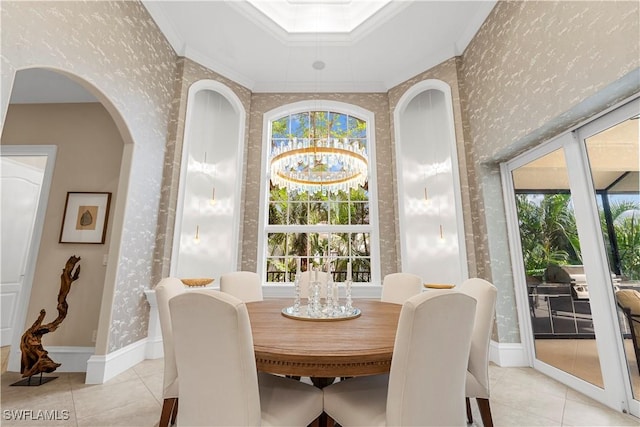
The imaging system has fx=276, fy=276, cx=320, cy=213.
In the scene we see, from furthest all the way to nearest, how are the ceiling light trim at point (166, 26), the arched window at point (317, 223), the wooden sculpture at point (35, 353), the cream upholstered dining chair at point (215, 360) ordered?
1. the arched window at point (317, 223)
2. the ceiling light trim at point (166, 26)
3. the wooden sculpture at point (35, 353)
4. the cream upholstered dining chair at point (215, 360)

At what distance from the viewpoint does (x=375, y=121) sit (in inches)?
176

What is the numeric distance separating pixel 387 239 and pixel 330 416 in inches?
116

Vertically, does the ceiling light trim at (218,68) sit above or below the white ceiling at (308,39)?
below

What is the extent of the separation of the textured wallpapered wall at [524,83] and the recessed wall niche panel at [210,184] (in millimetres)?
3200

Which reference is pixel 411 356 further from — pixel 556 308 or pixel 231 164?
pixel 231 164

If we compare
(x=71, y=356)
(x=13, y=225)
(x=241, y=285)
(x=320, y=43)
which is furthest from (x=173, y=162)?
A: (x=320, y=43)

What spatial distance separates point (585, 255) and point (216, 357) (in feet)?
9.53

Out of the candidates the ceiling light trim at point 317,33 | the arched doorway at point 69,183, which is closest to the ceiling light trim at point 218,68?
the ceiling light trim at point 317,33

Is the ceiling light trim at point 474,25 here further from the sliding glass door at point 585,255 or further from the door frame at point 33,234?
the door frame at point 33,234

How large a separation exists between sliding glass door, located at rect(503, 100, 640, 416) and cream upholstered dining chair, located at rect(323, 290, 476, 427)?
189 centimetres

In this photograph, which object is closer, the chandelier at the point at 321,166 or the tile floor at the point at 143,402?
the tile floor at the point at 143,402

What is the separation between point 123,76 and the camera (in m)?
2.67

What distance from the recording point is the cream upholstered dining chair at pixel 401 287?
2.54m

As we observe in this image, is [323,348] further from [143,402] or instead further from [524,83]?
[524,83]
